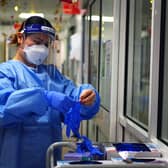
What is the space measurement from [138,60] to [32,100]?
3.43 ft

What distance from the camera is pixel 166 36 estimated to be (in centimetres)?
183

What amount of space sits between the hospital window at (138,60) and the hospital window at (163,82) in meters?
0.29

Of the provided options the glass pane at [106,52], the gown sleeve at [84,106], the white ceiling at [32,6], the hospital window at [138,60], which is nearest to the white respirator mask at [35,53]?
the gown sleeve at [84,106]

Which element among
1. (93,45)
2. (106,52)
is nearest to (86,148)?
(106,52)

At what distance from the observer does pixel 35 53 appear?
6.64 ft

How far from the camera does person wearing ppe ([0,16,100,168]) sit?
172 centimetres

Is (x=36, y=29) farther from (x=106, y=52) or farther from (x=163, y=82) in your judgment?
(x=106, y=52)

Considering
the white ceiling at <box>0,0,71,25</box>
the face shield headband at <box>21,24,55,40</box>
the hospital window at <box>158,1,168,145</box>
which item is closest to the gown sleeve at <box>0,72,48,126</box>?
the face shield headband at <box>21,24,55,40</box>


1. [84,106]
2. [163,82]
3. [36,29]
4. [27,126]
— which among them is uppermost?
[36,29]

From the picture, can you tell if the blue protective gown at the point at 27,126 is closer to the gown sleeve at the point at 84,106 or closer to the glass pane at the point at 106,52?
the gown sleeve at the point at 84,106

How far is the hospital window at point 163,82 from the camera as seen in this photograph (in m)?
1.83

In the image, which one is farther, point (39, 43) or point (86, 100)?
point (39, 43)

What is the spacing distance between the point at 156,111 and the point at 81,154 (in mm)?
605

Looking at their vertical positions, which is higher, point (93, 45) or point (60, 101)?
point (93, 45)
